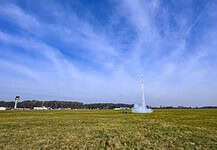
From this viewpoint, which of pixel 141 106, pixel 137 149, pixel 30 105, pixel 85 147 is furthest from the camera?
pixel 30 105

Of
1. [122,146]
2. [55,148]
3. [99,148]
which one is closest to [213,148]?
[122,146]

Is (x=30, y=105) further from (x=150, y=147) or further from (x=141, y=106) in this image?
(x=150, y=147)

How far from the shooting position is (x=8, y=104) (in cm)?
18900

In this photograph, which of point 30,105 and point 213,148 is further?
point 30,105

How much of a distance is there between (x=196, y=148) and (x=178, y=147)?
82 centimetres

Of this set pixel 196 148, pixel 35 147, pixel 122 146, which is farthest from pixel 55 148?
pixel 196 148

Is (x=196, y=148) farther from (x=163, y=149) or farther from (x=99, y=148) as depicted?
(x=99, y=148)

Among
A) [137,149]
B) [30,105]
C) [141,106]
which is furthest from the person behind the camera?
[30,105]

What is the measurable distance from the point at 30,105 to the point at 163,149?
698 ft

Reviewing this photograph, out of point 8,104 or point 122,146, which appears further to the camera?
point 8,104

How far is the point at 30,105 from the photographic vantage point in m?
186

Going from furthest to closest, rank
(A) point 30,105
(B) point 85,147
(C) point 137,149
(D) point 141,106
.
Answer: (A) point 30,105
(D) point 141,106
(B) point 85,147
(C) point 137,149

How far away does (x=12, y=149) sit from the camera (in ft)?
22.1

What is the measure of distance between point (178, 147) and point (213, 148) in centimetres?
164
